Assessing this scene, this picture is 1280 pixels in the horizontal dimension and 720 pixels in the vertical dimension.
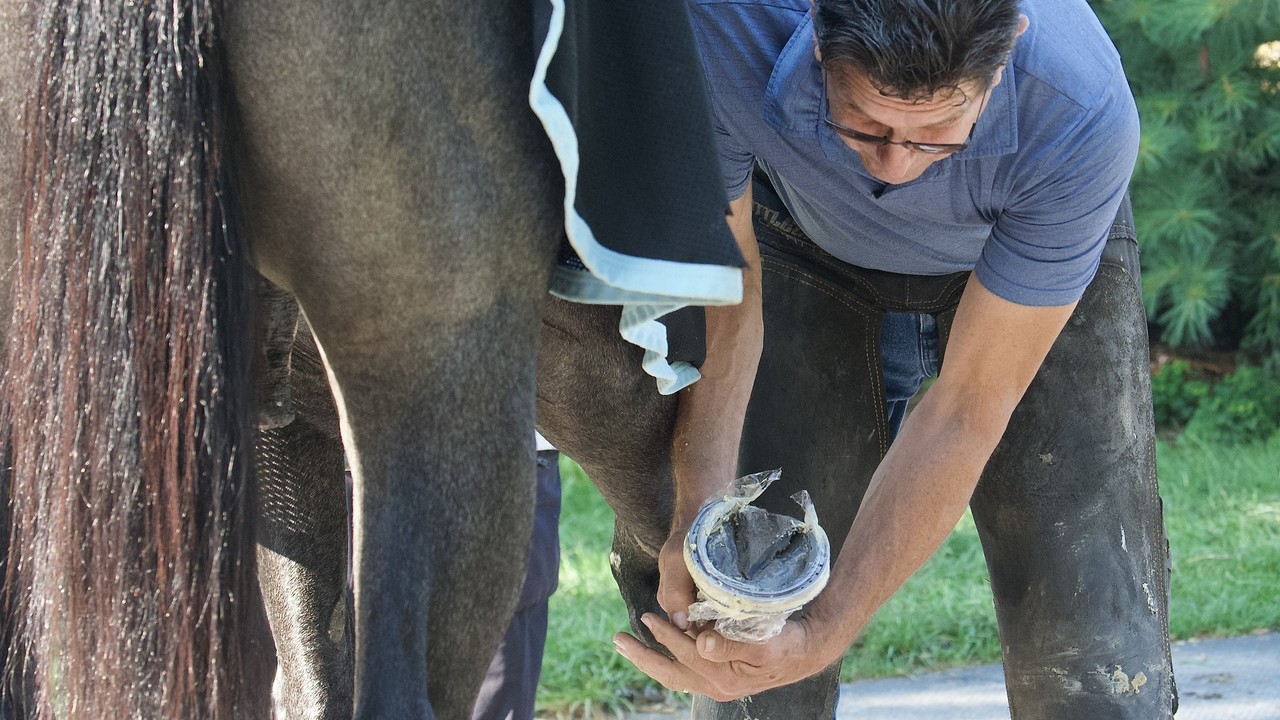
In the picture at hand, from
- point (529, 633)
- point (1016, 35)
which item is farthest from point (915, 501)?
point (529, 633)

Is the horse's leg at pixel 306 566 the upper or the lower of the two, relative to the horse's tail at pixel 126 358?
lower

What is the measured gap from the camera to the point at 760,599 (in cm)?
183

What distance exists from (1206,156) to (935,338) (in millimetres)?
3825

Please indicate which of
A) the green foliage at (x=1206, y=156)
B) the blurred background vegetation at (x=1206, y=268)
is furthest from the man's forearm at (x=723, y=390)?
the green foliage at (x=1206, y=156)

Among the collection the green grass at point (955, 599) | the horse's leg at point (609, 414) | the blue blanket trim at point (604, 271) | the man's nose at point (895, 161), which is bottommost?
the green grass at point (955, 599)

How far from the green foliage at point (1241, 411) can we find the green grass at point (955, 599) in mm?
665

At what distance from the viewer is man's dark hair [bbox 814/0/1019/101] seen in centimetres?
174

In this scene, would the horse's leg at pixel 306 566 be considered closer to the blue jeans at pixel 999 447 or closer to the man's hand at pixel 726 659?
the blue jeans at pixel 999 447

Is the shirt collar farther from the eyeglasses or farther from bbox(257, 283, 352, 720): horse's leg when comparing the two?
bbox(257, 283, 352, 720): horse's leg

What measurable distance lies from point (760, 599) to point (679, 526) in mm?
402

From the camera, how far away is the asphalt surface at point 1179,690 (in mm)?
3342

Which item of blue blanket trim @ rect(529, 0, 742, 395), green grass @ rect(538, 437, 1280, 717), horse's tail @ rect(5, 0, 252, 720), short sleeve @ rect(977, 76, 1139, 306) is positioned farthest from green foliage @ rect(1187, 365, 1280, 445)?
horse's tail @ rect(5, 0, 252, 720)

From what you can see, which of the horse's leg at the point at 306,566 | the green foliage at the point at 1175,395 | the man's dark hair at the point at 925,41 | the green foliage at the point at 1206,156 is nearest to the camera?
the man's dark hair at the point at 925,41

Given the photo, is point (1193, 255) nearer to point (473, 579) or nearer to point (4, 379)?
point (473, 579)
